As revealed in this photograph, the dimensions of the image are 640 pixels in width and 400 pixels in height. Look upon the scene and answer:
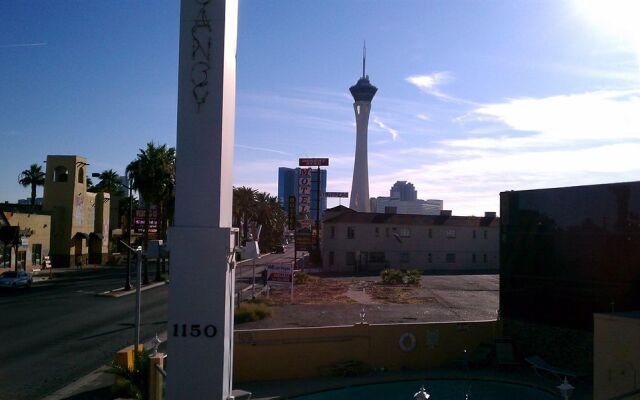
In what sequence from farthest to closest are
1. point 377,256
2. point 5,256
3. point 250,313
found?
point 377,256, point 5,256, point 250,313

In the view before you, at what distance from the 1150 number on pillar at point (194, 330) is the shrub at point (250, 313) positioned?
18.7 m

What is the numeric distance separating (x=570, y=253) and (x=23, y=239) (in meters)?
45.7

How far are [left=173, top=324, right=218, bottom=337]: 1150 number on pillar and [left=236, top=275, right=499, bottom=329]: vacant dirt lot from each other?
17501mm

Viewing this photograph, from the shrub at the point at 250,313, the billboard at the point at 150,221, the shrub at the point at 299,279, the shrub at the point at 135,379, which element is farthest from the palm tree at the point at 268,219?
the shrub at the point at 135,379

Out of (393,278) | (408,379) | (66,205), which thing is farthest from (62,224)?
(408,379)

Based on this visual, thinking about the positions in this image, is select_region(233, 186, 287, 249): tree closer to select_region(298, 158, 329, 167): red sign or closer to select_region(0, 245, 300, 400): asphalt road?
select_region(298, 158, 329, 167): red sign

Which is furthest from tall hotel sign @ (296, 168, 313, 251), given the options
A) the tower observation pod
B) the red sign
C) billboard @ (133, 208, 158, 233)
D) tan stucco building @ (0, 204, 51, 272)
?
the tower observation pod

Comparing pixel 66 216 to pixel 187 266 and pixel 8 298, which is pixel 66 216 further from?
pixel 187 266

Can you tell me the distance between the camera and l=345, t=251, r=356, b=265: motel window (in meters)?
57.2

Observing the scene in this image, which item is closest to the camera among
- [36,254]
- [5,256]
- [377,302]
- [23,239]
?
[377,302]

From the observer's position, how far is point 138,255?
12734 millimetres

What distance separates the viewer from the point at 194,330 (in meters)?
6.37

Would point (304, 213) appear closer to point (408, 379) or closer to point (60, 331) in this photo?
point (60, 331)

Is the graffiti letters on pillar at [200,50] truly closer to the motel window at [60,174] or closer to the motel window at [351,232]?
the motel window at [351,232]
